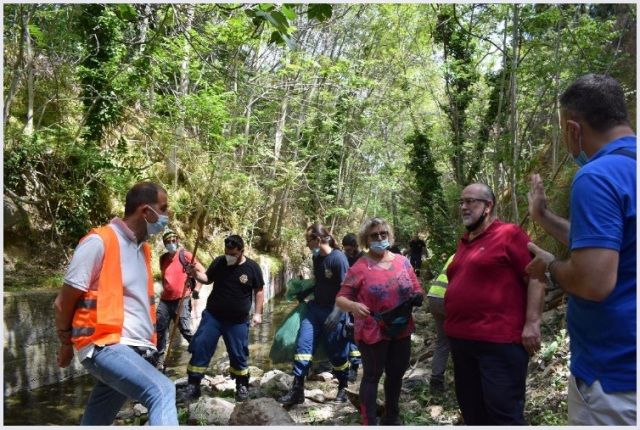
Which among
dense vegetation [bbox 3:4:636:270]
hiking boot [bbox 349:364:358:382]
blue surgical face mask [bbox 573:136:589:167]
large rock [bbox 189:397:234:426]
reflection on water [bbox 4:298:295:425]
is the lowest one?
reflection on water [bbox 4:298:295:425]

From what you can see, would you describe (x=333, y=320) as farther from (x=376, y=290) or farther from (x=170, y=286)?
(x=170, y=286)

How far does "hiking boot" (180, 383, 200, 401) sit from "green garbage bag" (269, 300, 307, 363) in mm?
1204

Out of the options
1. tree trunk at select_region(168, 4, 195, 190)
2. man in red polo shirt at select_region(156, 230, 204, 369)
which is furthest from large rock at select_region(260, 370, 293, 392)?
tree trunk at select_region(168, 4, 195, 190)

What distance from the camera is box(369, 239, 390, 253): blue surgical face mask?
4676 mm

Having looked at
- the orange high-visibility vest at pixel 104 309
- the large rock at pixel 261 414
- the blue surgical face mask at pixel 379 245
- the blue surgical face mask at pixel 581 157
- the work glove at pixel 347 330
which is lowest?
the large rock at pixel 261 414

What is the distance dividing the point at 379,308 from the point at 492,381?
4.42ft

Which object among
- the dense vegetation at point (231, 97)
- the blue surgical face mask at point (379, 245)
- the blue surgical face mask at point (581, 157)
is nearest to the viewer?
the blue surgical face mask at point (581, 157)

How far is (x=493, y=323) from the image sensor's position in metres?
3.37

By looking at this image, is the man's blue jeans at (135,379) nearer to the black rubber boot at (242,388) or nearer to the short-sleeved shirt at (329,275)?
the short-sleeved shirt at (329,275)

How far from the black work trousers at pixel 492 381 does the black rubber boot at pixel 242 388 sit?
Answer: 355 cm

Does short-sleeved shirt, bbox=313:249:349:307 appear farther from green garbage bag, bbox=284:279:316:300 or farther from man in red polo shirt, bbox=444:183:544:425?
man in red polo shirt, bbox=444:183:544:425

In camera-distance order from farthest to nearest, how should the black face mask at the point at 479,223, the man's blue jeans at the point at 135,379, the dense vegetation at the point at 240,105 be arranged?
the dense vegetation at the point at 240,105 → the black face mask at the point at 479,223 → the man's blue jeans at the point at 135,379

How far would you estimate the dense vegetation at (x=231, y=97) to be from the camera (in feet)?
28.4

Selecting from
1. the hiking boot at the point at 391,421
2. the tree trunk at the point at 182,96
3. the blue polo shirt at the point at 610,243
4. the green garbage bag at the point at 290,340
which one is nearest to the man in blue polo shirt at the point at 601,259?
the blue polo shirt at the point at 610,243
